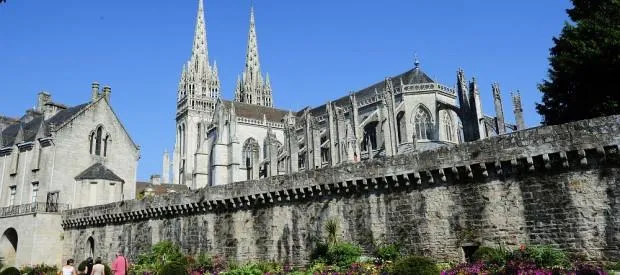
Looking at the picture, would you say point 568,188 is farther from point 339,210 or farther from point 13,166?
point 13,166

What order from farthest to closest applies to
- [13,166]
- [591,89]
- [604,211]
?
1. [13,166]
2. [591,89]
3. [604,211]

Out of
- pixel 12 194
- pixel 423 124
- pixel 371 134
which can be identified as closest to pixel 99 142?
pixel 12 194

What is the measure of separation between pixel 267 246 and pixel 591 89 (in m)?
15.8

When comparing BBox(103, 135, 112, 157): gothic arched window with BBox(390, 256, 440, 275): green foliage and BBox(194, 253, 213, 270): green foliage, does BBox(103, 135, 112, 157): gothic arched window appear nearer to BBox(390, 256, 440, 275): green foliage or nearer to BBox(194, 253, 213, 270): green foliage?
BBox(194, 253, 213, 270): green foliage

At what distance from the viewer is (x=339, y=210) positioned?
52.9ft

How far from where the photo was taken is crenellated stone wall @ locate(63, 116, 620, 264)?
37.4 ft

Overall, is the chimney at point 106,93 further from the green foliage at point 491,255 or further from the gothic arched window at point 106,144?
the green foliage at point 491,255

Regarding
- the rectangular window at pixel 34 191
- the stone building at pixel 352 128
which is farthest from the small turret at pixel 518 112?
the rectangular window at pixel 34 191

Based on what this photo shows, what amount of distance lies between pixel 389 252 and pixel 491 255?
10.8ft

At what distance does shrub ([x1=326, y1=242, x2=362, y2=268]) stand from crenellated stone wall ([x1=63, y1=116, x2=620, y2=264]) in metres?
0.39

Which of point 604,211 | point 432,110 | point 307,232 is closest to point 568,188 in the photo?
point 604,211

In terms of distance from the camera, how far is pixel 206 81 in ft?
286

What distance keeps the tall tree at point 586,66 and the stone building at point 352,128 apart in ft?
29.8

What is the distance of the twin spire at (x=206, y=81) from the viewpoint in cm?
8462
